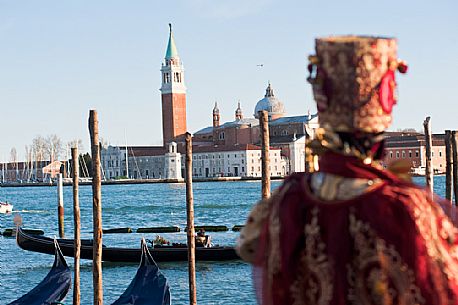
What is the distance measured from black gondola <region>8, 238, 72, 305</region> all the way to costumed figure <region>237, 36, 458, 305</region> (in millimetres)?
4980

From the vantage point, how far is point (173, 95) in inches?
1957

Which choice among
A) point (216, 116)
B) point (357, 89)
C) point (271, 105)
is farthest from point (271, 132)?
point (357, 89)

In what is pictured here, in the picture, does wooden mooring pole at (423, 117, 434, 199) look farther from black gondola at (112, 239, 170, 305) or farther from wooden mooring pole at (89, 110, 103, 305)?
wooden mooring pole at (89, 110, 103, 305)

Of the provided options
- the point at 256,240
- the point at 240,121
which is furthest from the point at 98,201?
the point at 240,121

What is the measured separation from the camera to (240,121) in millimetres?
53750

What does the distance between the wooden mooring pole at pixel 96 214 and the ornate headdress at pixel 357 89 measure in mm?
4398

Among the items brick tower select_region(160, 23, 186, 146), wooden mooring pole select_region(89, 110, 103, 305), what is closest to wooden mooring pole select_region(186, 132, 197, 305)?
wooden mooring pole select_region(89, 110, 103, 305)

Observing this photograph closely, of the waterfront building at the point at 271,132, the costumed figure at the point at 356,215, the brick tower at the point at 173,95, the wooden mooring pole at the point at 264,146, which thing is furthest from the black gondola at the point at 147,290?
the brick tower at the point at 173,95

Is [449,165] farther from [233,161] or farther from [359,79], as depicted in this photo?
[233,161]

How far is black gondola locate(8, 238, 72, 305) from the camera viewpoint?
18.9ft

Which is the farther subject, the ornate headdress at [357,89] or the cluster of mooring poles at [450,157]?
the cluster of mooring poles at [450,157]

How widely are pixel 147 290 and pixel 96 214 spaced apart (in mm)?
780

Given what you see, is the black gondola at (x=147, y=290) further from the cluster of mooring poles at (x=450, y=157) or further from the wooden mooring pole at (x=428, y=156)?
the cluster of mooring poles at (x=450, y=157)

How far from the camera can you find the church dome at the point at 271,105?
51.5 metres
